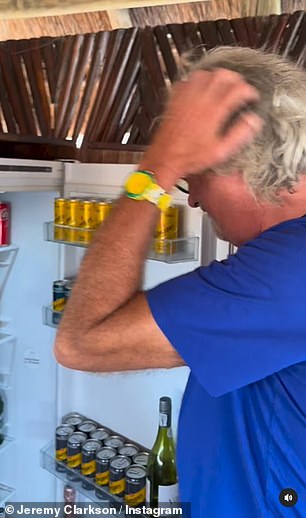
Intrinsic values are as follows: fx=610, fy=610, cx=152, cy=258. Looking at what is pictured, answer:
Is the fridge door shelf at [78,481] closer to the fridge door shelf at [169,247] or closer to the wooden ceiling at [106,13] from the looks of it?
the fridge door shelf at [169,247]

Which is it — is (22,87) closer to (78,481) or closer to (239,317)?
(78,481)

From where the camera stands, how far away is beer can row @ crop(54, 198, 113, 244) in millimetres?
1617

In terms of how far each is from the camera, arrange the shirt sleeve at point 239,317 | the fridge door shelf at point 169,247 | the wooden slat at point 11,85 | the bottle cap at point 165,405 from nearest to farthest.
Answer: the shirt sleeve at point 239,317 < the fridge door shelf at point 169,247 < the bottle cap at point 165,405 < the wooden slat at point 11,85

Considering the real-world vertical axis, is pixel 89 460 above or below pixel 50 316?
below

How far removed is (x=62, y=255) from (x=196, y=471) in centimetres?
108

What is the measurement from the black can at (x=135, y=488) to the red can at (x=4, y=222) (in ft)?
2.65

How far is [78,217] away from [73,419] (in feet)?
2.23

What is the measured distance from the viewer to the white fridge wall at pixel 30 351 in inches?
75.2

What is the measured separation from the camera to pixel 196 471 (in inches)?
35.2

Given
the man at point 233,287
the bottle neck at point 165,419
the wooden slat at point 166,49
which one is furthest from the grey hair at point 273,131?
the wooden slat at point 166,49

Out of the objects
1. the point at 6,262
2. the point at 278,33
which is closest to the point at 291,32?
the point at 278,33

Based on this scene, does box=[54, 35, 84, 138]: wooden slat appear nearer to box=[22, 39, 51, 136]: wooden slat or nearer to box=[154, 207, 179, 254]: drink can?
box=[22, 39, 51, 136]: wooden slat

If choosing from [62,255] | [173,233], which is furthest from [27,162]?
→ [173,233]

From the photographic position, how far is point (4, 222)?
192 cm
